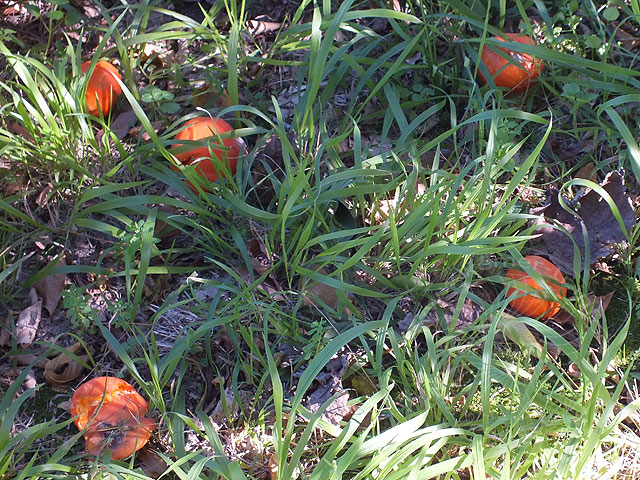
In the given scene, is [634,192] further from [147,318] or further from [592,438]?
[147,318]

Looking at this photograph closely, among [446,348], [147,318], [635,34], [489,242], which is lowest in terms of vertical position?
[147,318]

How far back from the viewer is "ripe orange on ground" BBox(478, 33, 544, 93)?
9.00 ft

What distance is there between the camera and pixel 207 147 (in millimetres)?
2486

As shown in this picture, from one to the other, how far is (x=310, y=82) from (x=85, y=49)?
124 cm

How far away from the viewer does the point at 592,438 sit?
5.88 feet

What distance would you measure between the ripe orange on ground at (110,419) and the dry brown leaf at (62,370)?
23 cm

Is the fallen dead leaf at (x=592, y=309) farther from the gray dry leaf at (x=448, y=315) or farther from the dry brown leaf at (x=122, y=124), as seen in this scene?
the dry brown leaf at (x=122, y=124)

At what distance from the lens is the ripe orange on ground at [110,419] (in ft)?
6.50

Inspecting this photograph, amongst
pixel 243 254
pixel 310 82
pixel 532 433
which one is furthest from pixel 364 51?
pixel 532 433

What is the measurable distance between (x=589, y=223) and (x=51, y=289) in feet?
6.68

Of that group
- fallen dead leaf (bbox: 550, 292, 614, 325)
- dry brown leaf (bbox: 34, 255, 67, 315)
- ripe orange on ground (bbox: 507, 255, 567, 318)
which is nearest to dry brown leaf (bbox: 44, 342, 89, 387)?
dry brown leaf (bbox: 34, 255, 67, 315)

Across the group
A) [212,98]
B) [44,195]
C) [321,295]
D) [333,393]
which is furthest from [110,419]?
[212,98]

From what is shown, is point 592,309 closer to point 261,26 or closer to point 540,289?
point 540,289

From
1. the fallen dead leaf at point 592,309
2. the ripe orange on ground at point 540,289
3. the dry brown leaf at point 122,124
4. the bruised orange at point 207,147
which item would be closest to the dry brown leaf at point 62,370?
the bruised orange at point 207,147
